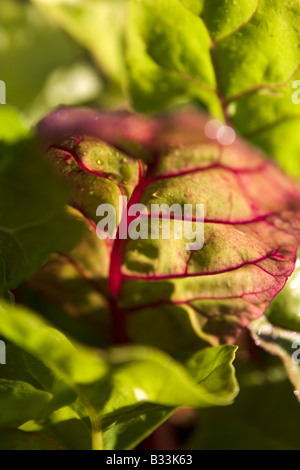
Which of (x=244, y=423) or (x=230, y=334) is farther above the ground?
(x=230, y=334)

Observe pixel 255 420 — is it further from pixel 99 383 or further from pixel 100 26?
pixel 100 26

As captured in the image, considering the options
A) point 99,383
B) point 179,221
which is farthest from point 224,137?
point 99,383

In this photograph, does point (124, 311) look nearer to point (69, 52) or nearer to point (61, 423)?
point (61, 423)

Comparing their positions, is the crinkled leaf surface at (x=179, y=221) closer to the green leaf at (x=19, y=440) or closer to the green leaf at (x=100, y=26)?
the green leaf at (x=19, y=440)

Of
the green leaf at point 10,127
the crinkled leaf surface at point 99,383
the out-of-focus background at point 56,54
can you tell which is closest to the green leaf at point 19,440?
the crinkled leaf surface at point 99,383

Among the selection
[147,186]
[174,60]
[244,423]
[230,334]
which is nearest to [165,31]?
[174,60]

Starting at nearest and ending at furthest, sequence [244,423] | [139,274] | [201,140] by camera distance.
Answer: [201,140] → [139,274] → [244,423]

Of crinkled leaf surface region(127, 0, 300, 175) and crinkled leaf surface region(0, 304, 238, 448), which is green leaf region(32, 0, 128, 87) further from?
crinkled leaf surface region(0, 304, 238, 448)
